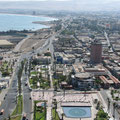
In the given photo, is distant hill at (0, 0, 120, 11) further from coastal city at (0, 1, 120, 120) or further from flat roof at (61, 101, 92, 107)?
flat roof at (61, 101, 92, 107)

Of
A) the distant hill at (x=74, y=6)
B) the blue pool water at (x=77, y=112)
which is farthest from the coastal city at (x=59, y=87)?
the distant hill at (x=74, y=6)

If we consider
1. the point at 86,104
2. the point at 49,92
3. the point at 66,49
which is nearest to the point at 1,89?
the point at 49,92

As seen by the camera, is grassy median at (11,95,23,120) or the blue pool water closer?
grassy median at (11,95,23,120)

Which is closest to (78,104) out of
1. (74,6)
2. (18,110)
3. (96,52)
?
(18,110)

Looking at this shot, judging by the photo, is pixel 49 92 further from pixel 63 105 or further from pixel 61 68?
pixel 61 68

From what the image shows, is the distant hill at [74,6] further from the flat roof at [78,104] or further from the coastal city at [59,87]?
the flat roof at [78,104]

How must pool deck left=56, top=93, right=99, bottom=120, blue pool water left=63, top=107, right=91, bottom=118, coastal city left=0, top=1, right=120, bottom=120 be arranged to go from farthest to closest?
pool deck left=56, top=93, right=99, bottom=120 → coastal city left=0, top=1, right=120, bottom=120 → blue pool water left=63, top=107, right=91, bottom=118

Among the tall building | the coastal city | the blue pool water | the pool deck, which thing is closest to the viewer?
the blue pool water

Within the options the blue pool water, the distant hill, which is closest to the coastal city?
the blue pool water
